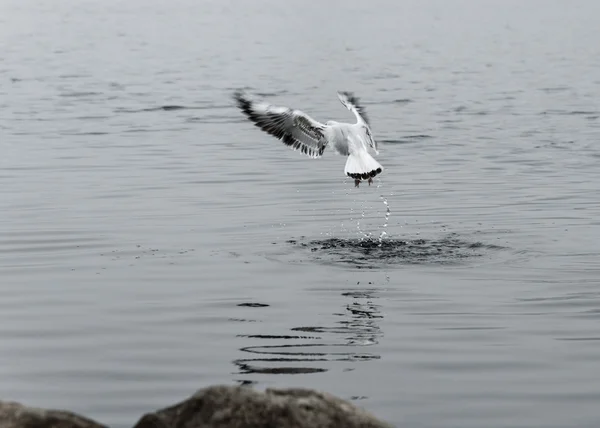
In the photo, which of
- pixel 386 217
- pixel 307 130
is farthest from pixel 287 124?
pixel 386 217

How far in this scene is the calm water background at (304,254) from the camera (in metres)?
9.16

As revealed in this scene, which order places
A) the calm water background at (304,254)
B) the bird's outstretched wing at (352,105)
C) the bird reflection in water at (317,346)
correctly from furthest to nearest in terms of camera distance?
the bird's outstretched wing at (352,105) → the bird reflection in water at (317,346) → the calm water background at (304,254)

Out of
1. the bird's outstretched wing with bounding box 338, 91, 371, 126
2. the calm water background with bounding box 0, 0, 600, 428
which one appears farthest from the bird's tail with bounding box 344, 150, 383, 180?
the bird's outstretched wing with bounding box 338, 91, 371, 126

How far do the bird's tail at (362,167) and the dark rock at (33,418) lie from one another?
764 centimetres

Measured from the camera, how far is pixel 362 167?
14.0 m

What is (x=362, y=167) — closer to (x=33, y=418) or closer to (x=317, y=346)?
(x=317, y=346)

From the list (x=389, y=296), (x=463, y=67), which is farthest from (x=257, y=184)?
(x=463, y=67)

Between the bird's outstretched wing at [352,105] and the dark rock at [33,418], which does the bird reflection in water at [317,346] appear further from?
the bird's outstretched wing at [352,105]

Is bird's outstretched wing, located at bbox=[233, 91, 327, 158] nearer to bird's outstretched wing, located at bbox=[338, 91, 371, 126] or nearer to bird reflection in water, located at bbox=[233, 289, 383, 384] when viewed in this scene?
bird's outstretched wing, located at bbox=[338, 91, 371, 126]

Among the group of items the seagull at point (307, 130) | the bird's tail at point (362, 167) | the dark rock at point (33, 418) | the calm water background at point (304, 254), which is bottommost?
the calm water background at point (304, 254)

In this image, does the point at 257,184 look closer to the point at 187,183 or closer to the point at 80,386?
the point at 187,183

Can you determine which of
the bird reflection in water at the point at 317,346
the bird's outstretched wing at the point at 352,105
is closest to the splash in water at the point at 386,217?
the bird's outstretched wing at the point at 352,105

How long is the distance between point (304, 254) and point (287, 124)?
1.71m

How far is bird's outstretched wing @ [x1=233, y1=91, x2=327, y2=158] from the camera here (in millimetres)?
14422
